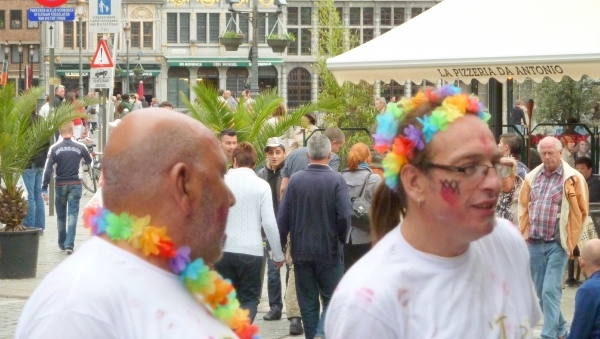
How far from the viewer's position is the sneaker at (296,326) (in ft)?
30.2

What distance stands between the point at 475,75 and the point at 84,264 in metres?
8.53

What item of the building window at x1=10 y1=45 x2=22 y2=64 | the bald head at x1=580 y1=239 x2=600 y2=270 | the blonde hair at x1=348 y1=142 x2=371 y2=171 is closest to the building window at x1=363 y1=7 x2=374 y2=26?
the building window at x1=10 y1=45 x2=22 y2=64

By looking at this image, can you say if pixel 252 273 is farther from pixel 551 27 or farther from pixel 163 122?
pixel 163 122

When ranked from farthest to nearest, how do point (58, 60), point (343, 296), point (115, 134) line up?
point (58, 60) → point (343, 296) → point (115, 134)

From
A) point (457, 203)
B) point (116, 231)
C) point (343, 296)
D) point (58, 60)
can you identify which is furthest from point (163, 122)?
point (58, 60)

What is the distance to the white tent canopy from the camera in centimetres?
1007

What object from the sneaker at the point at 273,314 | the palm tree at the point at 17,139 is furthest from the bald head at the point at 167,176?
the palm tree at the point at 17,139

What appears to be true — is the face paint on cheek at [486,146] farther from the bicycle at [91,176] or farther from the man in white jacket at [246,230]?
the bicycle at [91,176]

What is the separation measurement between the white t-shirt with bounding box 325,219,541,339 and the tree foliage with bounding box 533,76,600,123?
55.4 ft

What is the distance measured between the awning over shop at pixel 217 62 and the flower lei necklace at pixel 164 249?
69.6 m

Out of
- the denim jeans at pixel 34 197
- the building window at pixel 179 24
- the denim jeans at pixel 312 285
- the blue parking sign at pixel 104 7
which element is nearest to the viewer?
the denim jeans at pixel 312 285

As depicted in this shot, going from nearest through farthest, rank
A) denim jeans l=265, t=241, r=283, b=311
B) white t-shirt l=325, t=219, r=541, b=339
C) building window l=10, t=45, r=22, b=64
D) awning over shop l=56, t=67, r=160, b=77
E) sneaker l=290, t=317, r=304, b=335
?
white t-shirt l=325, t=219, r=541, b=339 → sneaker l=290, t=317, r=304, b=335 → denim jeans l=265, t=241, r=283, b=311 → awning over shop l=56, t=67, r=160, b=77 → building window l=10, t=45, r=22, b=64

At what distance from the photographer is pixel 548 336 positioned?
343 inches

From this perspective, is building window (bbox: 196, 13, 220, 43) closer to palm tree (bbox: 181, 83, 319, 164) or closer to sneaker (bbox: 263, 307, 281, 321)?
palm tree (bbox: 181, 83, 319, 164)
